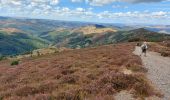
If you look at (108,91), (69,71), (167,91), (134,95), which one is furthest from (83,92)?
(69,71)

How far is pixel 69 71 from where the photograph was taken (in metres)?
26.0

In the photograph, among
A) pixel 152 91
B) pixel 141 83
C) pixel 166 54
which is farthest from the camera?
pixel 166 54

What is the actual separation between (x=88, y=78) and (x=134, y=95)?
6120 mm

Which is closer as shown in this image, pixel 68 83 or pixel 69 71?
pixel 68 83

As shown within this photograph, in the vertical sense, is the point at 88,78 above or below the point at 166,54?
above

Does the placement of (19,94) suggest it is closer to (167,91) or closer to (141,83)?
(141,83)

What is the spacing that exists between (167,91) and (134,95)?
253cm

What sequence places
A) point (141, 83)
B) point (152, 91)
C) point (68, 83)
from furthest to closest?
point (68, 83)
point (141, 83)
point (152, 91)

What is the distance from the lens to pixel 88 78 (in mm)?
20453

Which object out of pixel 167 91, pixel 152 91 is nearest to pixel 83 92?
pixel 152 91

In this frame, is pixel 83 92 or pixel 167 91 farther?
pixel 167 91

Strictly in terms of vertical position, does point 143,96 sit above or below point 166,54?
above

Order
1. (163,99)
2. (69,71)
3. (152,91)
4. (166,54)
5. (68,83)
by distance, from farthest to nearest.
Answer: (166,54) < (69,71) < (68,83) < (152,91) < (163,99)

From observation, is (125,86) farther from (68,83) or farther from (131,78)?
(68,83)
